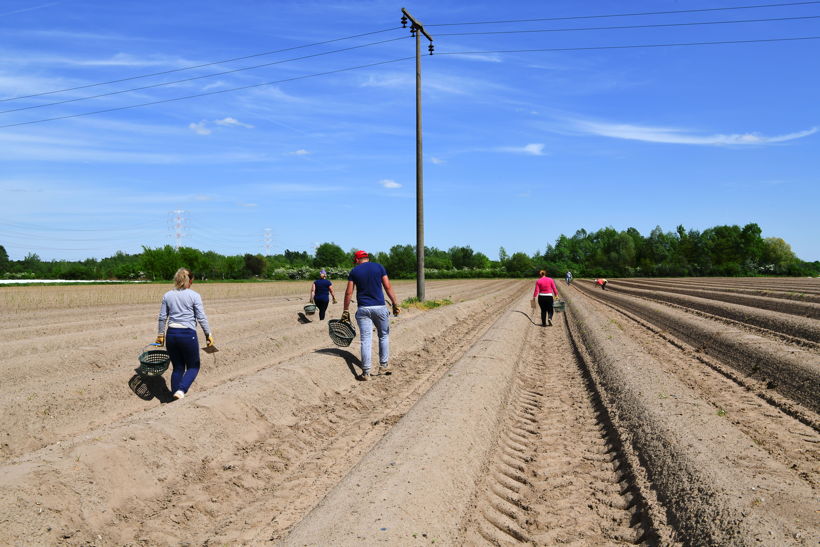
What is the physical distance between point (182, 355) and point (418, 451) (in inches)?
152

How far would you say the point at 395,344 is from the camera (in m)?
13.5

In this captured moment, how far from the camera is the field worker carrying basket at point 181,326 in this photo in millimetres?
7488

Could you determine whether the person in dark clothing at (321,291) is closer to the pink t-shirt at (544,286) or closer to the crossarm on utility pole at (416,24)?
the pink t-shirt at (544,286)

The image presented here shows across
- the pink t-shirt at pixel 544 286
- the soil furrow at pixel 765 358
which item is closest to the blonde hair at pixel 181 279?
the soil furrow at pixel 765 358

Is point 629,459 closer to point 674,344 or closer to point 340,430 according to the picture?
point 340,430

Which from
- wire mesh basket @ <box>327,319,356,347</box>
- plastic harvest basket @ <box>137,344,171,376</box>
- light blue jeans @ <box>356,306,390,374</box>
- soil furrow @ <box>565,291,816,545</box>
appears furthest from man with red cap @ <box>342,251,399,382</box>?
soil furrow @ <box>565,291,816,545</box>

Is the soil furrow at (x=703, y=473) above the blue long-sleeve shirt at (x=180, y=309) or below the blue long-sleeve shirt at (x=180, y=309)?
below

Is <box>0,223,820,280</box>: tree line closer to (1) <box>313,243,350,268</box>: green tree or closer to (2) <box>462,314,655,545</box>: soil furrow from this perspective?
(1) <box>313,243,350,268</box>: green tree

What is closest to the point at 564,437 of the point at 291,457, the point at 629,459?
the point at 629,459

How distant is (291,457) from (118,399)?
153 inches

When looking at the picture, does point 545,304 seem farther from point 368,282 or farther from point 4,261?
point 4,261

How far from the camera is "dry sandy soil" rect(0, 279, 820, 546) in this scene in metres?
4.31

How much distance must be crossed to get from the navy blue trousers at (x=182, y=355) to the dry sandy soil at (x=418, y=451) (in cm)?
51

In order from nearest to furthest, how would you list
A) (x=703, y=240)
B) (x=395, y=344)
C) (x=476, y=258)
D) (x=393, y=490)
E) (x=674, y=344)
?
(x=393, y=490) → (x=395, y=344) → (x=674, y=344) → (x=703, y=240) → (x=476, y=258)
